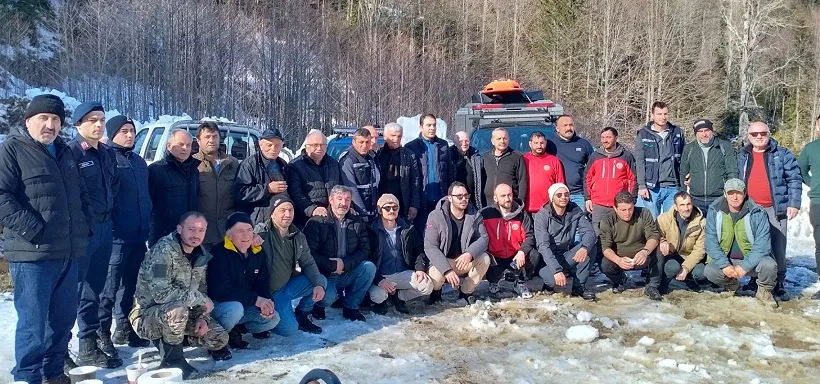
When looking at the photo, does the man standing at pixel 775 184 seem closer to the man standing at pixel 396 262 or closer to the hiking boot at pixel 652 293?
the hiking boot at pixel 652 293

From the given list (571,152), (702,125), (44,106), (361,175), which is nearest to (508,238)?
(571,152)

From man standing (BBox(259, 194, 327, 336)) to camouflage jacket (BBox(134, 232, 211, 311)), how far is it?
789mm

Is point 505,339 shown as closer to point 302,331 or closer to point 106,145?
point 302,331

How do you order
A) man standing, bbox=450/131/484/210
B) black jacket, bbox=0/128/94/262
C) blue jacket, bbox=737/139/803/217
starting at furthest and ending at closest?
man standing, bbox=450/131/484/210 < blue jacket, bbox=737/139/803/217 < black jacket, bbox=0/128/94/262

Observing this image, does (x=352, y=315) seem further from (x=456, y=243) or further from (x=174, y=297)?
(x=174, y=297)

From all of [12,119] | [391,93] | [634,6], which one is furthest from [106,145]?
[634,6]

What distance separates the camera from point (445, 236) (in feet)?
20.5

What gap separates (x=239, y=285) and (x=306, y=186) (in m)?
1.48

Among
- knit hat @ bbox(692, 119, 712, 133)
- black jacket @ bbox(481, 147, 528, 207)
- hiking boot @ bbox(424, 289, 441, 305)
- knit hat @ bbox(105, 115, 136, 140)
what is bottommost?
hiking boot @ bbox(424, 289, 441, 305)

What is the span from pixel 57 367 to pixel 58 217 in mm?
953

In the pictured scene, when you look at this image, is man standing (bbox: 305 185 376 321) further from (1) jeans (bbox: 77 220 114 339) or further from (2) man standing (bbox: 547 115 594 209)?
(2) man standing (bbox: 547 115 594 209)

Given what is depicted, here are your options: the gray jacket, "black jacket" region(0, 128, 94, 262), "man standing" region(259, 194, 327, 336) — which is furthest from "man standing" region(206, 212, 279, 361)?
the gray jacket

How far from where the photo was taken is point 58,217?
12.7 feet

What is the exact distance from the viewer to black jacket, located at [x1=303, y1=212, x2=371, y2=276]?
571cm
